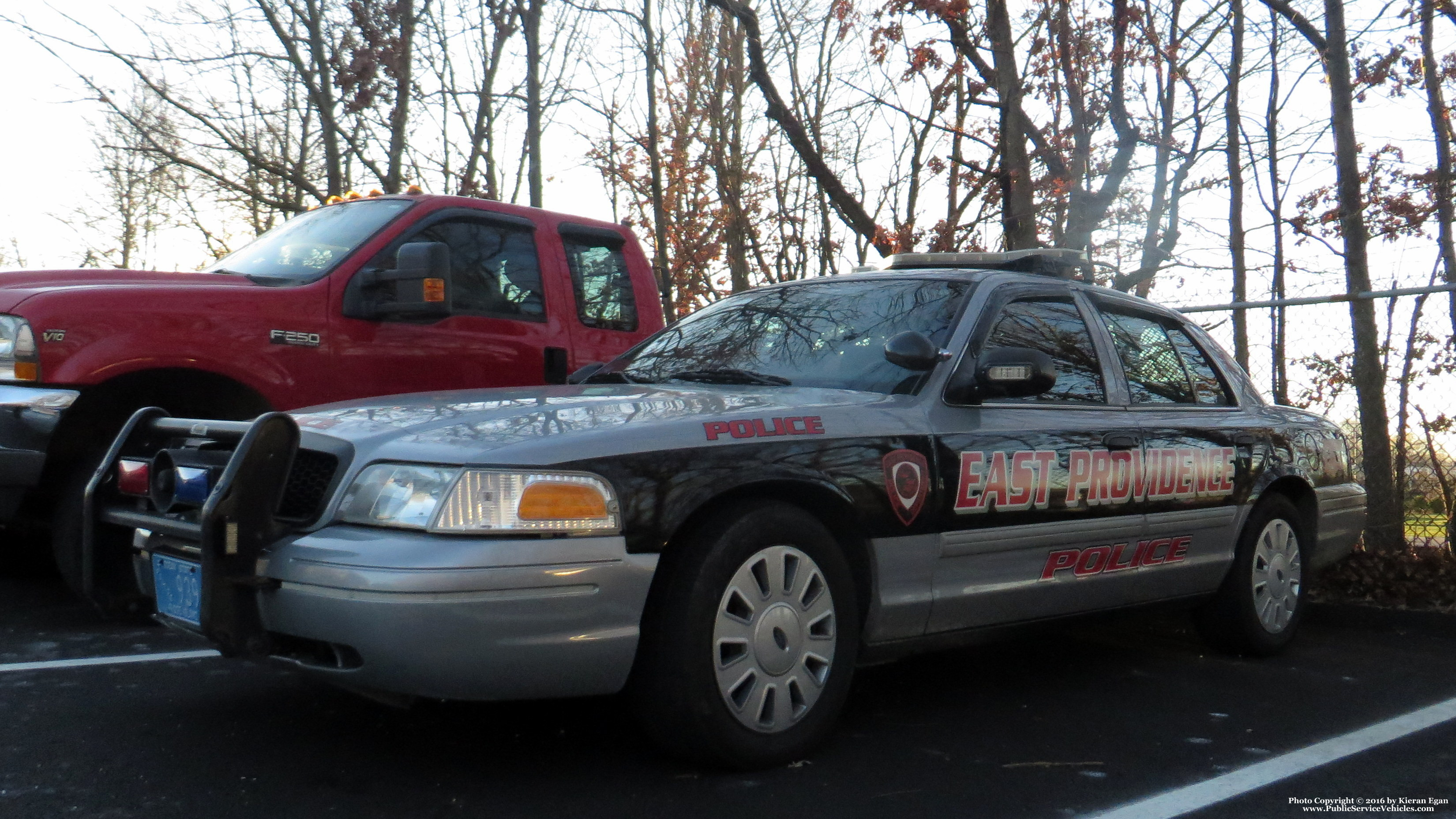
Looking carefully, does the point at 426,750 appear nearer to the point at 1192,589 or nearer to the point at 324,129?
the point at 1192,589

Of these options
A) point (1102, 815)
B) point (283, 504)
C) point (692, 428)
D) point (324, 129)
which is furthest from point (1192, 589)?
point (324, 129)

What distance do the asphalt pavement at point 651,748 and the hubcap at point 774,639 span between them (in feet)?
0.63

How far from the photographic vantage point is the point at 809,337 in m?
4.43

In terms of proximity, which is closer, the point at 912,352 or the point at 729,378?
the point at 912,352

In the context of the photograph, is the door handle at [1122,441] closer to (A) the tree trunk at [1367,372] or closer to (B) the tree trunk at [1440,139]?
(A) the tree trunk at [1367,372]

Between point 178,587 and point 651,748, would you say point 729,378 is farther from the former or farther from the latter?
point 178,587

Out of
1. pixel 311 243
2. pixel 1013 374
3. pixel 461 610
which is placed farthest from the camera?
pixel 311 243

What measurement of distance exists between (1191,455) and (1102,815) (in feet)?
6.94

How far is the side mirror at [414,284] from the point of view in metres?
5.37

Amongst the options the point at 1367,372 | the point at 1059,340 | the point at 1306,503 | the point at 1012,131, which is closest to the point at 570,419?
the point at 1059,340

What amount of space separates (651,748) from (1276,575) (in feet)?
10.2

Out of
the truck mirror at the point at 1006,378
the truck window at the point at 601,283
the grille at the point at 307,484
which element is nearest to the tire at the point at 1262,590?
the truck mirror at the point at 1006,378

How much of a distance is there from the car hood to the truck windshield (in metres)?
2.00

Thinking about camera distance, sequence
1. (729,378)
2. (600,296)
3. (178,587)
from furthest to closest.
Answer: (600,296)
(729,378)
(178,587)
